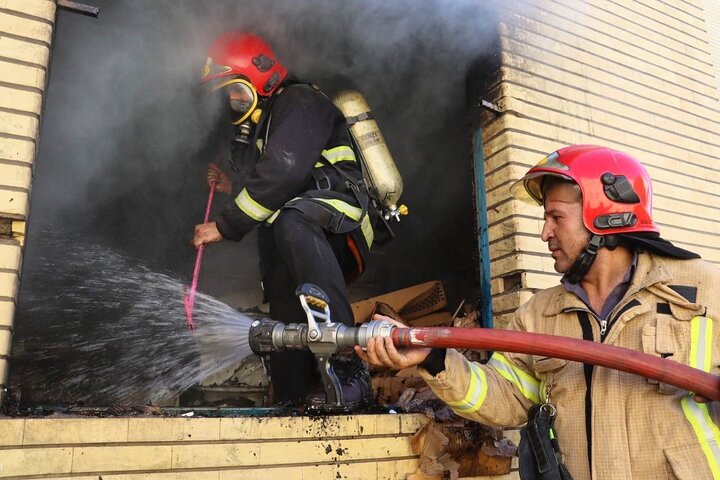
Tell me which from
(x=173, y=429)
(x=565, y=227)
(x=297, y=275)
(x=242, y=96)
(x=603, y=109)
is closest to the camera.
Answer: (x=173, y=429)

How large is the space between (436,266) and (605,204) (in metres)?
3.51

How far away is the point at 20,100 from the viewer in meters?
2.65

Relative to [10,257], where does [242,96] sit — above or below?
above

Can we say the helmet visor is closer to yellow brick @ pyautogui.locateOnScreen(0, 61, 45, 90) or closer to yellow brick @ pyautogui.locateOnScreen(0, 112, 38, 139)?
yellow brick @ pyautogui.locateOnScreen(0, 61, 45, 90)

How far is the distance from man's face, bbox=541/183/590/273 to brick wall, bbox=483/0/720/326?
114 cm

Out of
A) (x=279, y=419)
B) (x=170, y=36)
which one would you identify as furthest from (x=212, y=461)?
(x=170, y=36)

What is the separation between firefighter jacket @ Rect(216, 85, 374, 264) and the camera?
3.45 m

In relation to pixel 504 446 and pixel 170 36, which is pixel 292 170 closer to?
pixel 504 446

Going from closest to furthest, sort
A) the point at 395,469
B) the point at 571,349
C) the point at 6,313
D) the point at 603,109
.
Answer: the point at 571,349 → the point at 6,313 → the point at 395,469 → the point at 603,109

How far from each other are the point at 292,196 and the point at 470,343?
183 cm

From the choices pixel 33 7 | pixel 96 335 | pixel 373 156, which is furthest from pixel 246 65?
pixel 96 335

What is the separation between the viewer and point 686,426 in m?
2.11

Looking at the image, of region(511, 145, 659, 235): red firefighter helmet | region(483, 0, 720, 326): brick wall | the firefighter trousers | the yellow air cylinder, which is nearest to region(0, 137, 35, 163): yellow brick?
the firefighter trousers

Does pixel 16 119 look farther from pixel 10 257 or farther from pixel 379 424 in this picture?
pixel 379 424
